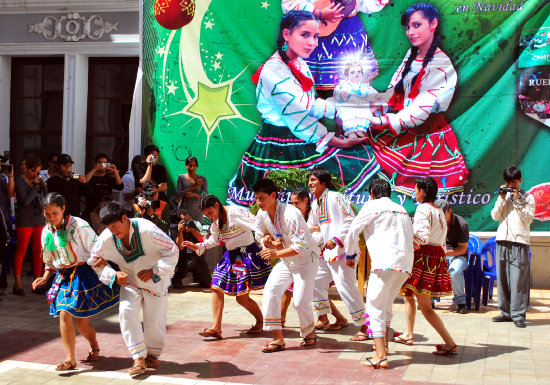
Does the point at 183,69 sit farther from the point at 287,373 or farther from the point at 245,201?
the point at 287,373

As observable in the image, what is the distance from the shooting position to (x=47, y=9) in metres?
12.3

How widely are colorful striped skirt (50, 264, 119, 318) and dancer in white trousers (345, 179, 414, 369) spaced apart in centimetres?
209

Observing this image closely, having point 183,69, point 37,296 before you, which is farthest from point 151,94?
point 37,296

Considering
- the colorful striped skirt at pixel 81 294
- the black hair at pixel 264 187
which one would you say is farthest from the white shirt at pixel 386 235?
the colorful striped skirt at pixel 81 294

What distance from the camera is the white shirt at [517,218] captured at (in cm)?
799

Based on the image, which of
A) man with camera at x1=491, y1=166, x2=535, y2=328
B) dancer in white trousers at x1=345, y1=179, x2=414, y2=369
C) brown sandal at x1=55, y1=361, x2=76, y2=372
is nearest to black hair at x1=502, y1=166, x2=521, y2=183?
man with camera at x1=491, y1=166, x2=535, y2=328

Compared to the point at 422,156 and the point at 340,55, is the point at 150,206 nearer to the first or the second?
the point at 340,55

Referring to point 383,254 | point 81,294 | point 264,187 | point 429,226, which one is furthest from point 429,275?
point 81,294

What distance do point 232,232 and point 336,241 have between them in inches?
41.3

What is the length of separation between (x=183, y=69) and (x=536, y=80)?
5091 mm

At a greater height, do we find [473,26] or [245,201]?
[473,26]

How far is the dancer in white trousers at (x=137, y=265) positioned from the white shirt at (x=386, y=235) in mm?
1609

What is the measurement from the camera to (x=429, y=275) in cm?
653

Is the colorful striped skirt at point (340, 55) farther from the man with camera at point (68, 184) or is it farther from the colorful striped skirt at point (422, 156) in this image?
the man with camera at point (68, 184)
